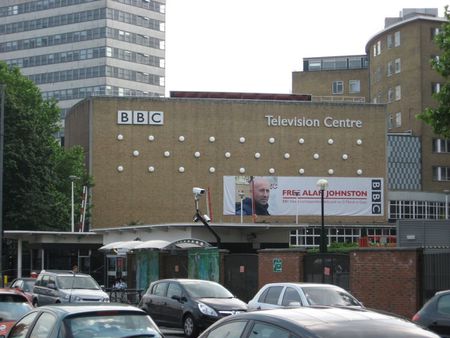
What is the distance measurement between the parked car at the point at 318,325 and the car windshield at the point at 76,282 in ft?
73.2

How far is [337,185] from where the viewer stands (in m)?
73.0

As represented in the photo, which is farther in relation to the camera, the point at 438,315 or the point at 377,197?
the point at 377,197

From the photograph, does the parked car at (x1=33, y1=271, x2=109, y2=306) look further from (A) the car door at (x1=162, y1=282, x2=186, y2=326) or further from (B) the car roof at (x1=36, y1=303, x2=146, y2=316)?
(B) the car roof at (x1=36, y1=303, x2=146, y2=316)

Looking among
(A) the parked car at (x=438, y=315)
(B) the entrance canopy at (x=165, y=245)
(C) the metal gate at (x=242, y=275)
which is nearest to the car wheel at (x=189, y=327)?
(A) the parked car at (x=438, y=315)

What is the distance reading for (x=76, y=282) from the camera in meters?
29.2

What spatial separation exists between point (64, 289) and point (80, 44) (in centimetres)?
9722

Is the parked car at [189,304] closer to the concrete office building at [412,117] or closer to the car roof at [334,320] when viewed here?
the car roof at [334,320]

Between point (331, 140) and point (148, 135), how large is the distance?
53.6ft

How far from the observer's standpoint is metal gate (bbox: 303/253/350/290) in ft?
92.5

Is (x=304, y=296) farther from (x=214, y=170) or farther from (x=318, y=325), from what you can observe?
(x=214, y=170)

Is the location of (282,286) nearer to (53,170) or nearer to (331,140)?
(53,170)

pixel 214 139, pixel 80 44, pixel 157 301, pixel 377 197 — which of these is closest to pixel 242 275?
pixel 157 301

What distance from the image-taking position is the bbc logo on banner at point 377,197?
240 feet

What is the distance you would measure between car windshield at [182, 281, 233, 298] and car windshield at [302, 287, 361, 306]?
4553mm
